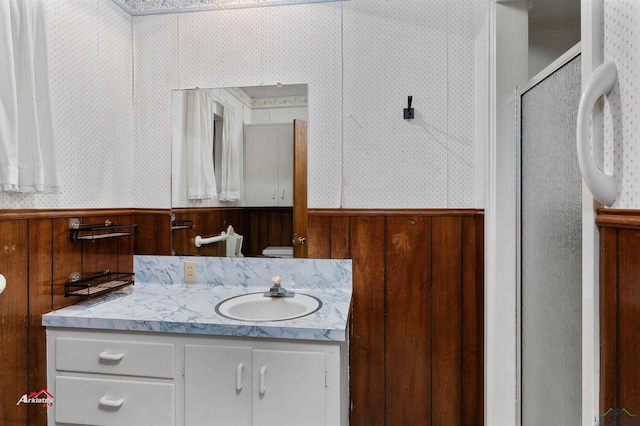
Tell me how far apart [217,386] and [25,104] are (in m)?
1.35

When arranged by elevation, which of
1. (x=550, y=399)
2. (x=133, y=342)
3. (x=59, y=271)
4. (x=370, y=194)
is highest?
(x=370, y=194)

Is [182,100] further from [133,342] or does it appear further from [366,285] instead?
[366,285]

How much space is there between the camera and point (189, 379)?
1.46 metres

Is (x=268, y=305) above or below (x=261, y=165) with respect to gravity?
below

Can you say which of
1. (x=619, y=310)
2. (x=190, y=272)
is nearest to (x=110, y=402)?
(x=190, y=272)

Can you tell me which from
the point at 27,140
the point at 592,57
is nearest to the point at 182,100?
the point at 27,140

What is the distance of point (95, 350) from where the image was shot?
1.52 metres

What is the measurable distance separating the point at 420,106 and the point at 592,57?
109cm

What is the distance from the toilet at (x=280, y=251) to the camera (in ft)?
6.31

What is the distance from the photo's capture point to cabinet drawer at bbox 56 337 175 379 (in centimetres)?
148

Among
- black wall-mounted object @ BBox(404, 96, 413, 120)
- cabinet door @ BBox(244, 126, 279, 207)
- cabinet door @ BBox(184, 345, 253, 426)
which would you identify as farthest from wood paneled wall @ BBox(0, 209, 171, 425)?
black wall-mounted object @ BBox(404, 96, 413, 120)

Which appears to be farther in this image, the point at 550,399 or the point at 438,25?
the point at 438,25

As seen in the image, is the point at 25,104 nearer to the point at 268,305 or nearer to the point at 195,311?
the point at 195,311

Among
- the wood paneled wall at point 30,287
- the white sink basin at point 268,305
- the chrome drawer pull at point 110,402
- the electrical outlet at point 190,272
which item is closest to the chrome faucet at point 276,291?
the white sink basin at point 268,305
